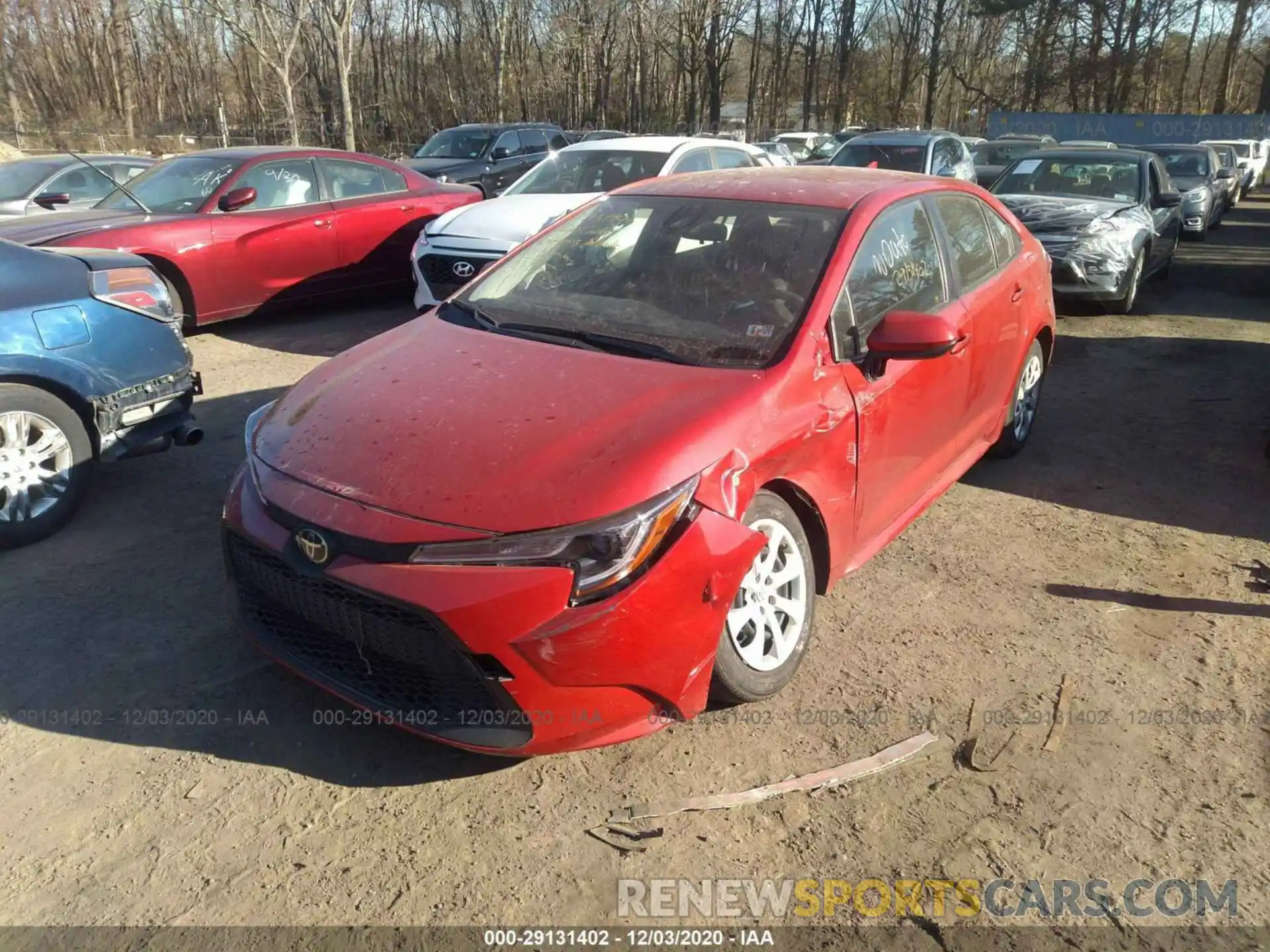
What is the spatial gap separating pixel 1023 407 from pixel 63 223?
23.8 ft

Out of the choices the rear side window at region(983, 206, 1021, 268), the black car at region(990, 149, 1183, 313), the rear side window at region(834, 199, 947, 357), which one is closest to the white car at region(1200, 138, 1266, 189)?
the black car at region(990, 149, 1183, 313)

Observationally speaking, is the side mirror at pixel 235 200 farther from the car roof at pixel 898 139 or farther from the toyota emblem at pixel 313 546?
the car roof at pixel 898 139

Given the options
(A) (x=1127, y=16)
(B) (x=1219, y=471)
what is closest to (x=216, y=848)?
(B) (x=1219, y=471)

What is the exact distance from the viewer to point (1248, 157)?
2559 centimetres

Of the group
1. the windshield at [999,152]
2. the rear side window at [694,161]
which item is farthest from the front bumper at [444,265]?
the windshield at [999,152]

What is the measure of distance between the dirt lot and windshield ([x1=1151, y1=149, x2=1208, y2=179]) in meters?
14.5

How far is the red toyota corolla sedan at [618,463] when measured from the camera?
2557mm

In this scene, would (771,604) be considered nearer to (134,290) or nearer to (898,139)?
(134,290)

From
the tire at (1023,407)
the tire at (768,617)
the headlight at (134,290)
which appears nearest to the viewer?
the tire at (768,617)

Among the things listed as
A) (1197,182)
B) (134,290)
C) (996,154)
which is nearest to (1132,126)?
(996,154)

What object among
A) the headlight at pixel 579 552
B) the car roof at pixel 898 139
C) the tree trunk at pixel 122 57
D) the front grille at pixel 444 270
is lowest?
the front grille at pixel 444 270

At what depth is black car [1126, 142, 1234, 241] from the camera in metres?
15.3

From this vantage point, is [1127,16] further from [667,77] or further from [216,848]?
[216,848]

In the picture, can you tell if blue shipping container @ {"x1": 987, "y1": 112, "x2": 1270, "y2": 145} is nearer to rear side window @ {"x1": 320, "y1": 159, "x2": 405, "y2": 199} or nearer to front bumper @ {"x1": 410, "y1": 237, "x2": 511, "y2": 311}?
Answer: rear side window @ {"x1": 320, "y1": 159, "x2": 405, "y2": 199}
